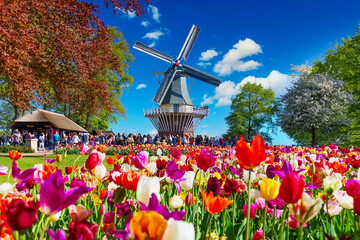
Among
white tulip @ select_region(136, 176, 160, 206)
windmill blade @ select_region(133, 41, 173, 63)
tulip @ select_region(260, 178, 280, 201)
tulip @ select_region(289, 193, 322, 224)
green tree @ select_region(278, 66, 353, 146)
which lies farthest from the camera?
windmill blade @ select_region(133, 41, 173, 63)

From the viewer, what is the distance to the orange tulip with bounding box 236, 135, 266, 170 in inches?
38.6

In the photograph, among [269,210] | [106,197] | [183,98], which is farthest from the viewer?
[183,98]

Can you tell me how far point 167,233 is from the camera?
0.55m

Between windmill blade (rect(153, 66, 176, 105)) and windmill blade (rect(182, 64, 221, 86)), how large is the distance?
6.86 feet

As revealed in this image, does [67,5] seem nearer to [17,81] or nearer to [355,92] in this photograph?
[17,81]

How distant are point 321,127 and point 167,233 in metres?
21.5

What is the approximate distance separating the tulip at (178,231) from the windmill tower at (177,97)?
30.1 meters

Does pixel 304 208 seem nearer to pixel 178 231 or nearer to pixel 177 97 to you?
pixel 178 231

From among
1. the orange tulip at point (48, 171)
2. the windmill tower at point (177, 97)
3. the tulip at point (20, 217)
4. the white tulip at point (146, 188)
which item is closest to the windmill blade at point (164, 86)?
the windmill tower at point (177, 97)

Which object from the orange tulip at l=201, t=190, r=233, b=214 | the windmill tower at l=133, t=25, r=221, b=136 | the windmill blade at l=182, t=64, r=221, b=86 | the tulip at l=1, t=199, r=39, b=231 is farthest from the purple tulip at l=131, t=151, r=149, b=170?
the windmill blade at l=182, t=64, r=221, b=86

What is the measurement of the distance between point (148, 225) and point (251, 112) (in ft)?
111

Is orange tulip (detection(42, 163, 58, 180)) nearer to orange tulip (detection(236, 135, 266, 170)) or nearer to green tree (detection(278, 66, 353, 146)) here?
orange tulip (detection(236, 135, 266, 170))

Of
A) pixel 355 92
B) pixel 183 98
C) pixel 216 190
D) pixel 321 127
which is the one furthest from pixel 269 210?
pixel 183 98

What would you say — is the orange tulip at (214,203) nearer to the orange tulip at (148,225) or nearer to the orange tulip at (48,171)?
the orange tulip at (148,225)
